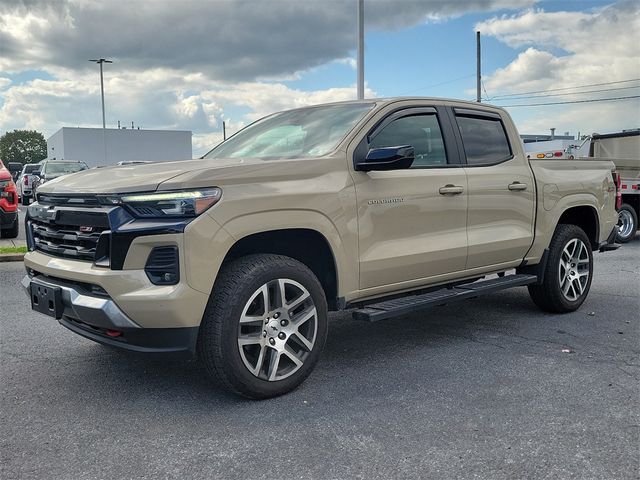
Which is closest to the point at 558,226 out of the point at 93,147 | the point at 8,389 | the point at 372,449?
the point at 372,449

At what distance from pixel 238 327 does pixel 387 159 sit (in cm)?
145

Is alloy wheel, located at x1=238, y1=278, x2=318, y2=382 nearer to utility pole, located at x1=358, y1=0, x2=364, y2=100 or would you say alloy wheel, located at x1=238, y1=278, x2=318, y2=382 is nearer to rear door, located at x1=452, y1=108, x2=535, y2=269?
rear door, located at x1=452, y1=108, x2=535, y2=269

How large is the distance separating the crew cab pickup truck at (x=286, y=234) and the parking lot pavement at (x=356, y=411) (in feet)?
1.38

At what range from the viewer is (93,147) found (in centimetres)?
5712

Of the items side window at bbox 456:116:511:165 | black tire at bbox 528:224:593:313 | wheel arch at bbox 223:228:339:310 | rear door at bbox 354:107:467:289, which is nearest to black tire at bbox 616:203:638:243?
black tire at bbox 528:224:593:313

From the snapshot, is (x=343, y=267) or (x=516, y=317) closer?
(x=343, y=267)

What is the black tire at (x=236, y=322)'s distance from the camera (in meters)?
3.43

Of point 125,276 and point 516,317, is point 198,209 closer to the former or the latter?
point 125,276

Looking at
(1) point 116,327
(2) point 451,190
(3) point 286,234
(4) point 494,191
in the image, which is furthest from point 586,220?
(1) point 116,327

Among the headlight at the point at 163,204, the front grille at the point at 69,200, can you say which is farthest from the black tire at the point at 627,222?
the front grille at the point at 69,200

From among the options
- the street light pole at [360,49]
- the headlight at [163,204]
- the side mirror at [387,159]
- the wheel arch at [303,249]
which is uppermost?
the street light pole at [360,49]

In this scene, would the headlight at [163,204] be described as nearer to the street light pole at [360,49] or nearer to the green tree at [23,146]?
the street light pole at [360,49]

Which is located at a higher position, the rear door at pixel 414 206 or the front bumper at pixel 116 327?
the rear door at pixel 414 206

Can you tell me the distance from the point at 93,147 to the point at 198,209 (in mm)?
58392
